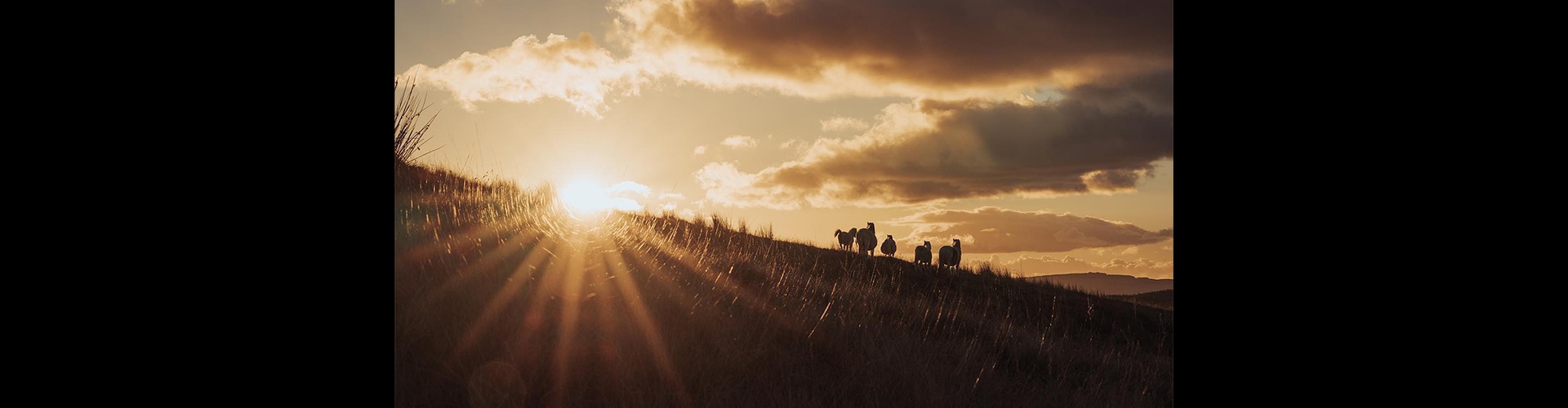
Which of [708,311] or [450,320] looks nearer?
[450,320]

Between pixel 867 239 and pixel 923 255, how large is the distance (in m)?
1.01

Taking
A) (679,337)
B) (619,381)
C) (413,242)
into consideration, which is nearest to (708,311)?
(679,337)

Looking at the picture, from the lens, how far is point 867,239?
14539 millimetres

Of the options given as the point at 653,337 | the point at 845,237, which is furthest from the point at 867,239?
the point at 653,337

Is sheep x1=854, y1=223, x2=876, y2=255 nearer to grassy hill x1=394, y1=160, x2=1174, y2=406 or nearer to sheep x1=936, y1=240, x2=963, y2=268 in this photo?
sheep x1=936, y1=240, x2=963, y2=268

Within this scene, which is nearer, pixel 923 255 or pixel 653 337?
pixel 653 337

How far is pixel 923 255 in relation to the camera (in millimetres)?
14430

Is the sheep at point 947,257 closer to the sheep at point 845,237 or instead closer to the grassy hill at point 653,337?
the sheep at point 845,237

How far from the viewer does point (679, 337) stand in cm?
404

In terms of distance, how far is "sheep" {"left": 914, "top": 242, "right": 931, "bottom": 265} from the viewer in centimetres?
1437

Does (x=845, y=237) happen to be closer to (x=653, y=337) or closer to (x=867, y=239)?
(x=867, y=239)
